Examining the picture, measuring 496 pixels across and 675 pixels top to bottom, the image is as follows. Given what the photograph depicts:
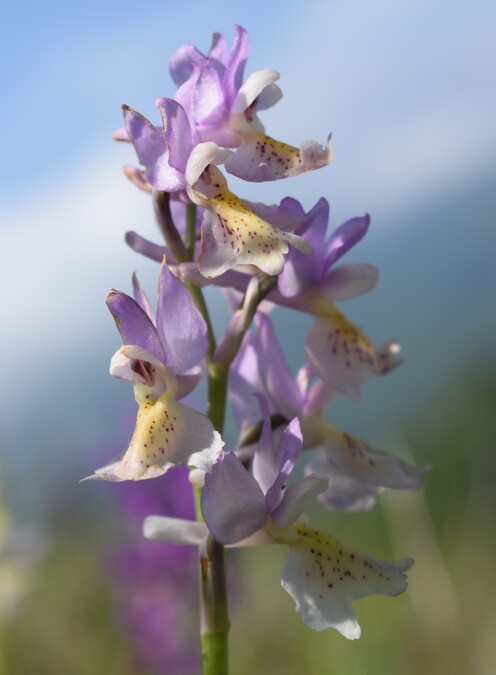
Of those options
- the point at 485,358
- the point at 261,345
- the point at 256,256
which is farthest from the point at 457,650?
the point at 485,358

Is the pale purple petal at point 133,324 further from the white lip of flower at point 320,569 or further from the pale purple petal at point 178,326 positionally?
the white lip of flower at point 320,569

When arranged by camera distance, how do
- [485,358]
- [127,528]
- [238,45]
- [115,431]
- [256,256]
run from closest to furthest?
[256,256] < [238,45] < [127,528] < [115,431] < [485,358]

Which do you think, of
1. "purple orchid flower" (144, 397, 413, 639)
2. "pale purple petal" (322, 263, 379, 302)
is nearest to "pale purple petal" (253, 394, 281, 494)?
"purple orchid flower" (144, 397, 413, 639)

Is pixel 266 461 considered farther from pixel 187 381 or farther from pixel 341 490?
pixel 341 490

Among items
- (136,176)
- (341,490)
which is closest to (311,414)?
(341,490)

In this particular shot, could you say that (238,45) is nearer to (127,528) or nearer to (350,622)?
(350,622)
